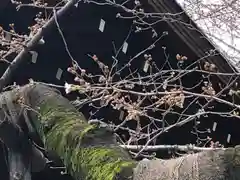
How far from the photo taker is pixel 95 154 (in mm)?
1772

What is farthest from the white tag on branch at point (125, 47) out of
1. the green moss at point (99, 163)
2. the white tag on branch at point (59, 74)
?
the green moss at point (99, 163)

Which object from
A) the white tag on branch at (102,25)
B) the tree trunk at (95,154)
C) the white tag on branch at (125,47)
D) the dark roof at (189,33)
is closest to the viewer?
the tree trunk at (95,154)

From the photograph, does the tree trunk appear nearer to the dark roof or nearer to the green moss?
the green moss

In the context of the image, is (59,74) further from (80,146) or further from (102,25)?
(80,146)

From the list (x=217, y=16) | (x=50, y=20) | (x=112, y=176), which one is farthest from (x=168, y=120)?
(x=112, y=176)

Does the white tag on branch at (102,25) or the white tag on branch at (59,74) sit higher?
the white tag on branch at (102,25)

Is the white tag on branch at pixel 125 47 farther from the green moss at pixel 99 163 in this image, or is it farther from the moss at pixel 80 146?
the green moss at pixel 99 163

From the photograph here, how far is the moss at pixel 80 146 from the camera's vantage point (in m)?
1.68

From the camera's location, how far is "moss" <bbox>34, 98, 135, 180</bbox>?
66.1 inches

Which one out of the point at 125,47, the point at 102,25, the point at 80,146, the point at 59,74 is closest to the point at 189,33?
the point at 125,47

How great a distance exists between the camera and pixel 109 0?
3.07 m

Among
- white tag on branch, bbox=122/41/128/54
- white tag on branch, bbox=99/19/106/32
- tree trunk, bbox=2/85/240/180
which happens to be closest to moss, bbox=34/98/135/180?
tree trunk, bbox=2/85/240/180

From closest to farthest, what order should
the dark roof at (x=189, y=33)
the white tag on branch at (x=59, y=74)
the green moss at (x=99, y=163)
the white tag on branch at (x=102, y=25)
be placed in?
the green moss at (x=99, y=163) < the dark roof at (x=189, y=33) < the white tag on branch at (x=102, y=25) < the white tag on branch at (x=59, y=74)

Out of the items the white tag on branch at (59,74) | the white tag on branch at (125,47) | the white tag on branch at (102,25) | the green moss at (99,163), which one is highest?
the white tag on branch at (102,25)
